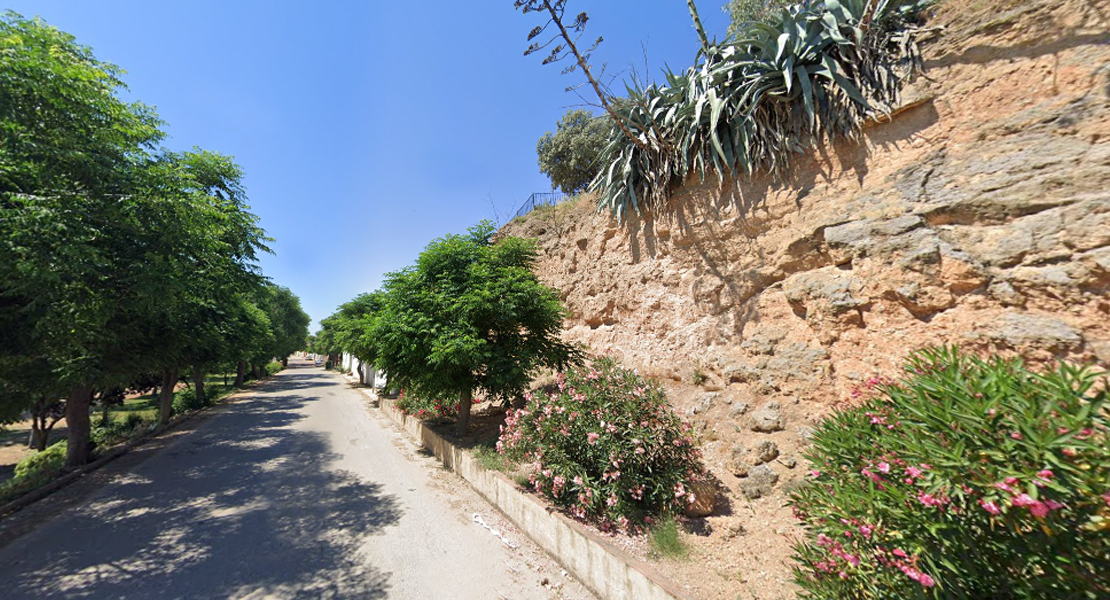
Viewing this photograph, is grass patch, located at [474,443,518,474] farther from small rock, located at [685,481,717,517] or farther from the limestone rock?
the limestone rock

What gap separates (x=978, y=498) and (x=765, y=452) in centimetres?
330

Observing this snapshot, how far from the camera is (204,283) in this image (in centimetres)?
619

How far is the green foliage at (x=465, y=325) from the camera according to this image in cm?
679

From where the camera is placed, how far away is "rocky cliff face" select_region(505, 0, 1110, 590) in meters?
3.59

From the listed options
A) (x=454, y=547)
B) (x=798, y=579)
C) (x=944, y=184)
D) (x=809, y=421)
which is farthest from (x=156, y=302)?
(x=944, y=184)

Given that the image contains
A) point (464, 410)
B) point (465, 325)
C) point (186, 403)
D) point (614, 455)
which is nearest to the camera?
point (614, 455)

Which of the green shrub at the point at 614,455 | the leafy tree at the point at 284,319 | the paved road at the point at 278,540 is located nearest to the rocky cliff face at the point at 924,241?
the green shrub at the point at 614,455

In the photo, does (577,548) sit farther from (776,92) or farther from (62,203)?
(62,203)

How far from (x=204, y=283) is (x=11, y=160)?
8.65ft

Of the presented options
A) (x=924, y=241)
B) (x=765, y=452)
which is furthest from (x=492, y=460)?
(x=924, y=241)

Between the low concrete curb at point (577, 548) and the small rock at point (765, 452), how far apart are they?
2559mm

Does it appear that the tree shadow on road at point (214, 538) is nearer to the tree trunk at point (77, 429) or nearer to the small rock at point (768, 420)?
the tree trunk at point (77, 429)

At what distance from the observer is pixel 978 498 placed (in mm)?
1812

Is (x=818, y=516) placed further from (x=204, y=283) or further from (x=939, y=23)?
(x=204, y=283)
